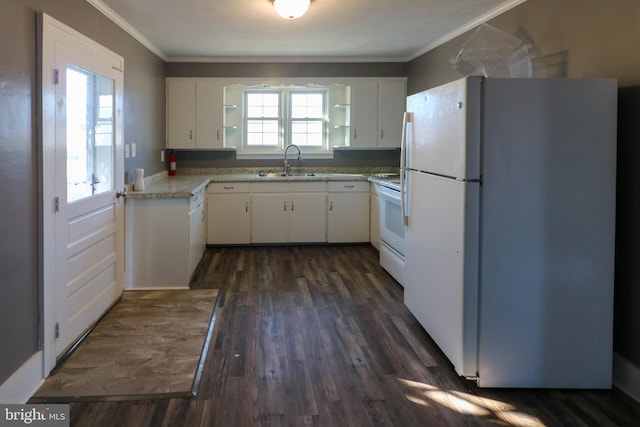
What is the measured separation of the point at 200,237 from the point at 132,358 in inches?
→ 89.9

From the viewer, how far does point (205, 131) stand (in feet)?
19.7

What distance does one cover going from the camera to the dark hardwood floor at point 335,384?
7.20ft

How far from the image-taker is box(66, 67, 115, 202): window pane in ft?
9.59

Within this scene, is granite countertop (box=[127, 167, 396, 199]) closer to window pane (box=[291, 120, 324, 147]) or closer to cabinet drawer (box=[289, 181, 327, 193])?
cabinet drawer (box=[289, 181, 327, 193])

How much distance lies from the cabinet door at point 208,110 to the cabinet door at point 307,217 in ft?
4.25

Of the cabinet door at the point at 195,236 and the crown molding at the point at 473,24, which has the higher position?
the crown molding at the point at 473,24

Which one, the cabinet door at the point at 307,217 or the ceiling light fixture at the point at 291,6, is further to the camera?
the cabinet door at the point at 307,217

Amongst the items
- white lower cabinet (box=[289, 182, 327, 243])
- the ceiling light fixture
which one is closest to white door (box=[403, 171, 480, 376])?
the ceiling light fixture

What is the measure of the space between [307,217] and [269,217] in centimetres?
46

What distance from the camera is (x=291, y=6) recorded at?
3463 mm

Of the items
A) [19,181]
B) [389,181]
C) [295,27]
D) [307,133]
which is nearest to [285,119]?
[307,133]

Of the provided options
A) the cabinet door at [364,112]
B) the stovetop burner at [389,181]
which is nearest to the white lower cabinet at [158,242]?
the stovetop burner at [389,181]

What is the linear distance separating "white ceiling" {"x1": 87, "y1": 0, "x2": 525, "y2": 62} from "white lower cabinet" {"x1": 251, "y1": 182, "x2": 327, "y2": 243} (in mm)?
1586

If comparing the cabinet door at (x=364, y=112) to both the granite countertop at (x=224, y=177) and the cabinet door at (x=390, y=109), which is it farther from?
the granite countertop at (x=224, y=177)
